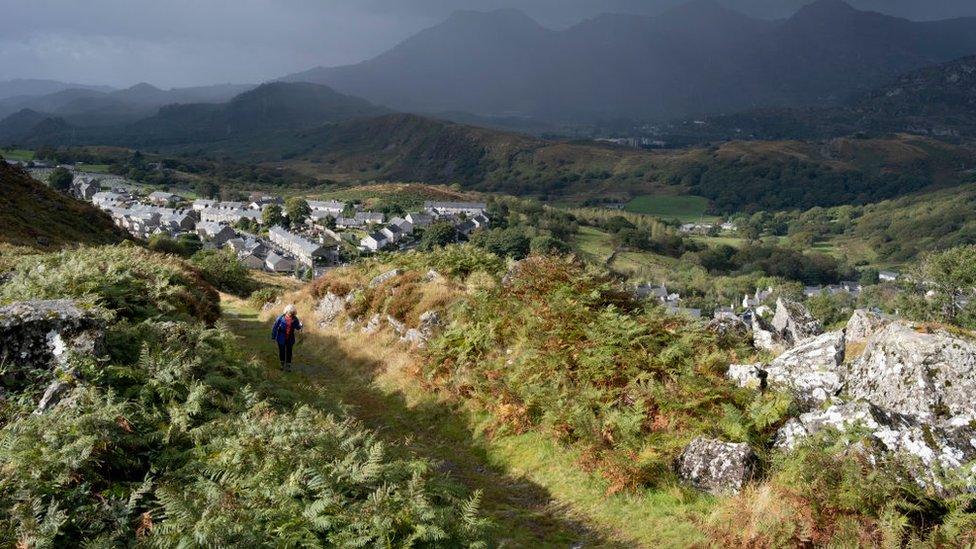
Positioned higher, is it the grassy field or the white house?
the grassy field

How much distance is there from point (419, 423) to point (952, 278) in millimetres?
46308

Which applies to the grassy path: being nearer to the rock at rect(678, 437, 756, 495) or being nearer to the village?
the rock at rect(678, 437, 756, 495)

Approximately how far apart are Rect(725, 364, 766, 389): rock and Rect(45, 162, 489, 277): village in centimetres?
8009

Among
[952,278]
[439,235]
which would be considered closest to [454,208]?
[439,235]

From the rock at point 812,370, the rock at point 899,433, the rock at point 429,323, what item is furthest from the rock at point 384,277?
the rock at point 899,433

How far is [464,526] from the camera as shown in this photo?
600cm

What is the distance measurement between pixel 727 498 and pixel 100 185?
16965 cm

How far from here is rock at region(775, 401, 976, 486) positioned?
7.29 meters

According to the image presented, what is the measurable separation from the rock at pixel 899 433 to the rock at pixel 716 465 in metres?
0.66

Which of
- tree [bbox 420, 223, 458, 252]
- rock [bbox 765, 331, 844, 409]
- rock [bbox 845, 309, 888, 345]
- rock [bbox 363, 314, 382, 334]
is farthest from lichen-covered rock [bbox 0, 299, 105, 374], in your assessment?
tree [bbox 420, 223, 458, 252]

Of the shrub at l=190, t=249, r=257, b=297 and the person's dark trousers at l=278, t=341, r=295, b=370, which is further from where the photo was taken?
the shrub at l=190, t=249, r=257, b=297

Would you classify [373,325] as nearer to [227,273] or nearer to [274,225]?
[227,273]

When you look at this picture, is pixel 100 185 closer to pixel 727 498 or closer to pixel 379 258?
pixel 379 258

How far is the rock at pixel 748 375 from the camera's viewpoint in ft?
31.0
